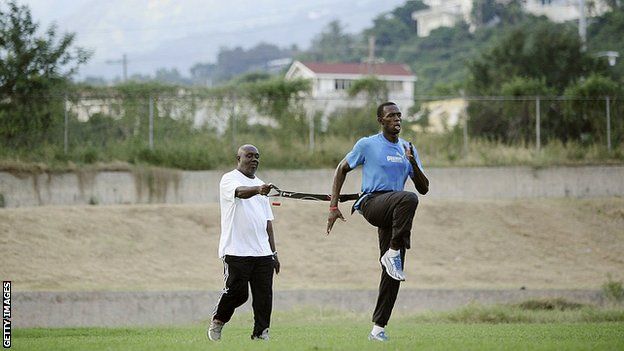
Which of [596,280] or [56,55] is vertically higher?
[56,55]

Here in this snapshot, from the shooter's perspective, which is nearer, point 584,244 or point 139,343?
point 139,343

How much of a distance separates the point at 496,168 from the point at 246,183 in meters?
23.2

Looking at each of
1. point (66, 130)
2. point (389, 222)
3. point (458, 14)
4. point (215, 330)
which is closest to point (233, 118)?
point (66, 130)

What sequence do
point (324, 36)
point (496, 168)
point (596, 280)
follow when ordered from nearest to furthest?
point (596, 280) < point (496, 168) < point (324, 36)

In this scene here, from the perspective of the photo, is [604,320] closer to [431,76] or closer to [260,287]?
[260,287]

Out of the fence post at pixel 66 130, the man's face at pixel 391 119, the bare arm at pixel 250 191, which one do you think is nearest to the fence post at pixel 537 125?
the fence post at pixel 66 130

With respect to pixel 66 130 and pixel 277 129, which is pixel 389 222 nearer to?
pixel 66 130

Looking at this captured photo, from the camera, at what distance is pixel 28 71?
37000 millimetres

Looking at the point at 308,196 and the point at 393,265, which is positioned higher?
the point at 308,196

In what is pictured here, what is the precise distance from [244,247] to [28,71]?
2505 centimetres

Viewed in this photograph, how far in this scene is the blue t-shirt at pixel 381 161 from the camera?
13172 millimetres

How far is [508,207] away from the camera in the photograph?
35.0 m

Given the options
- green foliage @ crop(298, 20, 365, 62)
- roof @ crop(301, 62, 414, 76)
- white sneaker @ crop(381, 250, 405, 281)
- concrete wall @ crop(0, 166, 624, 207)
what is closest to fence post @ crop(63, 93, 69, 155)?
concrete wall @ crop(0, 166, 624, 207)

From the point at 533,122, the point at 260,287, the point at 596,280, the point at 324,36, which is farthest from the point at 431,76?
the point at 260,287
